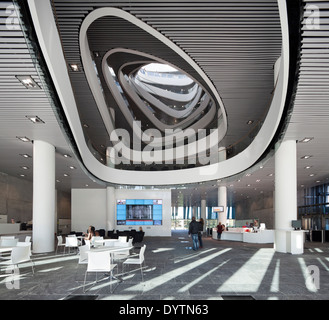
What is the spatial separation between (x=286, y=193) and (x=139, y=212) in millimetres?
13792

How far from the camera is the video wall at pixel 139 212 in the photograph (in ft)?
75.9

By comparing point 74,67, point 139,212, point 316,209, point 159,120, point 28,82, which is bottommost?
point 139,212

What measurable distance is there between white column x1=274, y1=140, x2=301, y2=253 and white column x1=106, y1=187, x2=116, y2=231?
44.8 ft

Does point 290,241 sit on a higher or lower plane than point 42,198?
lower

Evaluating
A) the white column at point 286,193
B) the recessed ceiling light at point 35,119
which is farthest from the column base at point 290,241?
the recessed ceiling light at point 35,119

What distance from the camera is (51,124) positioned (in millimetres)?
9141

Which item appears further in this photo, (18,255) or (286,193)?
(286,193)

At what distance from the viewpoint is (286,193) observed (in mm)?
11195

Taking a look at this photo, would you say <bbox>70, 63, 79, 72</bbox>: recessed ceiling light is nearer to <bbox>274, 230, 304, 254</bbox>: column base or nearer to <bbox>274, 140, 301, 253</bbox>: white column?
<bbox>274, 140, 301, 253</bbox>: white column

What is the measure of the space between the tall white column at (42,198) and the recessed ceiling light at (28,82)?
470 cm

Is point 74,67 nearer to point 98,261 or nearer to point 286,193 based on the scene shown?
point 98,261

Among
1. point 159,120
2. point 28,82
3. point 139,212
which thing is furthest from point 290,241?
point 159,120
